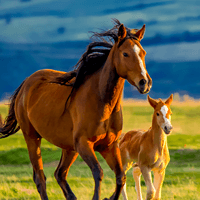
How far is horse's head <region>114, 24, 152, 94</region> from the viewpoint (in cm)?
466

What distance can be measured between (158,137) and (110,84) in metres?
2.36

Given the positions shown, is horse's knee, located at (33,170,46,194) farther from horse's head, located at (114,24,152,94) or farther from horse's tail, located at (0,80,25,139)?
horse's head, located at (114,24,152,94)

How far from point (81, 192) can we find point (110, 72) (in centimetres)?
444

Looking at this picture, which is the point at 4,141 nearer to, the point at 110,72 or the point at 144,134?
the point at 144,134

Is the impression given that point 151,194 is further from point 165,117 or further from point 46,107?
point 46,107

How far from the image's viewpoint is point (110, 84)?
5246 millimetres

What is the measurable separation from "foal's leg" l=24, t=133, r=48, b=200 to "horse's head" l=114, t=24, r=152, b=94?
281cm

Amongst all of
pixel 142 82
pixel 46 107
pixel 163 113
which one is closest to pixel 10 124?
pixel 46 107

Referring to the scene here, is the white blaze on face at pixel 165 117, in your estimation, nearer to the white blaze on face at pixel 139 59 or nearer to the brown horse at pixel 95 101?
the brown horse at pixel 95 101

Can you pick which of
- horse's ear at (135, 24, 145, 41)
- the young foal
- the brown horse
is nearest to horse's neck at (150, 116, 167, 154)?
the young foal

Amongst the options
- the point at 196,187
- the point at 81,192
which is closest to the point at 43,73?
the point at 81,192

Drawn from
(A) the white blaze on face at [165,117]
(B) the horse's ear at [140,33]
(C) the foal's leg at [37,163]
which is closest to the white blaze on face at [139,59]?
(B) the horse's ear at [140,33]

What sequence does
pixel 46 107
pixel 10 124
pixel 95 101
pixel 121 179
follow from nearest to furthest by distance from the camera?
pixel 95 101, pixel 121 179, pixel 46 107, pixel 10 124

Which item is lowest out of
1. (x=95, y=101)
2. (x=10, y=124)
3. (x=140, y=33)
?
(x=10, y=124)
